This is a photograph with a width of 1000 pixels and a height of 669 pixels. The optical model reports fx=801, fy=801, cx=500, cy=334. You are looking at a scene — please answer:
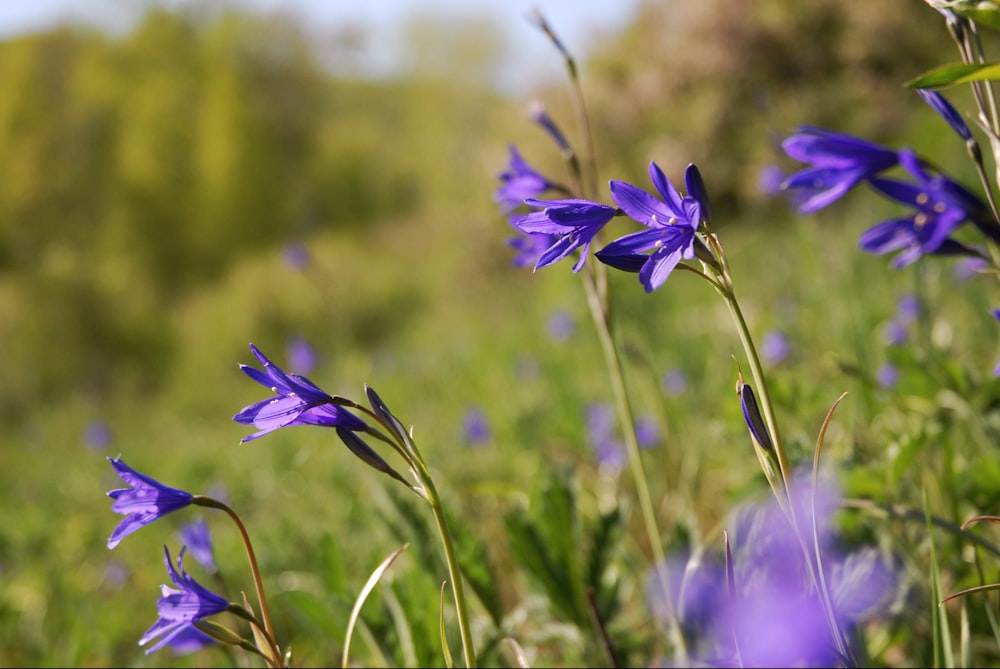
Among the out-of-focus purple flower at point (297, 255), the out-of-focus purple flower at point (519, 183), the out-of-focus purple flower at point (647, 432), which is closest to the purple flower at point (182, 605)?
the out-of-focus purple flower at point (519, 183)

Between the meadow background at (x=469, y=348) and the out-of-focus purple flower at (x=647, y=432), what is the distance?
0.06 metres

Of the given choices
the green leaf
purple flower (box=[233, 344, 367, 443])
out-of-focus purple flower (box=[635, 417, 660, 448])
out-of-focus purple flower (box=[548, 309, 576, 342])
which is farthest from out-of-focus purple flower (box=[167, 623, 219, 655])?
out-of-focus purple flower (box=[548, 309, 576, 342])

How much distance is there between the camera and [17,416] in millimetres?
13422

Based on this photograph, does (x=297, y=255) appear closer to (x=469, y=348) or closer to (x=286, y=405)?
(x=286, y=405)

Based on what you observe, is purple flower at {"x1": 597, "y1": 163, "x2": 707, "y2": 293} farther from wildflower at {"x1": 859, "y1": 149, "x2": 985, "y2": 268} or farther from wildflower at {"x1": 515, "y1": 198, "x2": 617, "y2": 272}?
wildflower at {"x1": 859, "y1": 149, "x2": 985, "y2": 268}

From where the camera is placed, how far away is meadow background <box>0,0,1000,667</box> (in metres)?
1.36

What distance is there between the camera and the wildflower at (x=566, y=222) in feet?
2.20

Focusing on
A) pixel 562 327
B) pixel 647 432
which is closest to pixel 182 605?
pixel 647 432

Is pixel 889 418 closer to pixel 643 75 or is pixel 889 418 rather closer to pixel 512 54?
pixel 643 75

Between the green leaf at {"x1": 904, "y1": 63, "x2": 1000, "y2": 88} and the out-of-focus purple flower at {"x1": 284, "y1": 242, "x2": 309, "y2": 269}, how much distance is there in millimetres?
2315

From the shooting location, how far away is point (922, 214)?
86 cm

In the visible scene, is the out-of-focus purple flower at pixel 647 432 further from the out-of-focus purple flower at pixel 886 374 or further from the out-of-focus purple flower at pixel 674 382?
the out-of-focus purple flower at pixel 886 374

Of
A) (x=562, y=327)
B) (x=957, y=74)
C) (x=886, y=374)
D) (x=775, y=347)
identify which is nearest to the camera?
(x=957, y=74)

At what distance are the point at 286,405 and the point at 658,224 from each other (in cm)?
37
